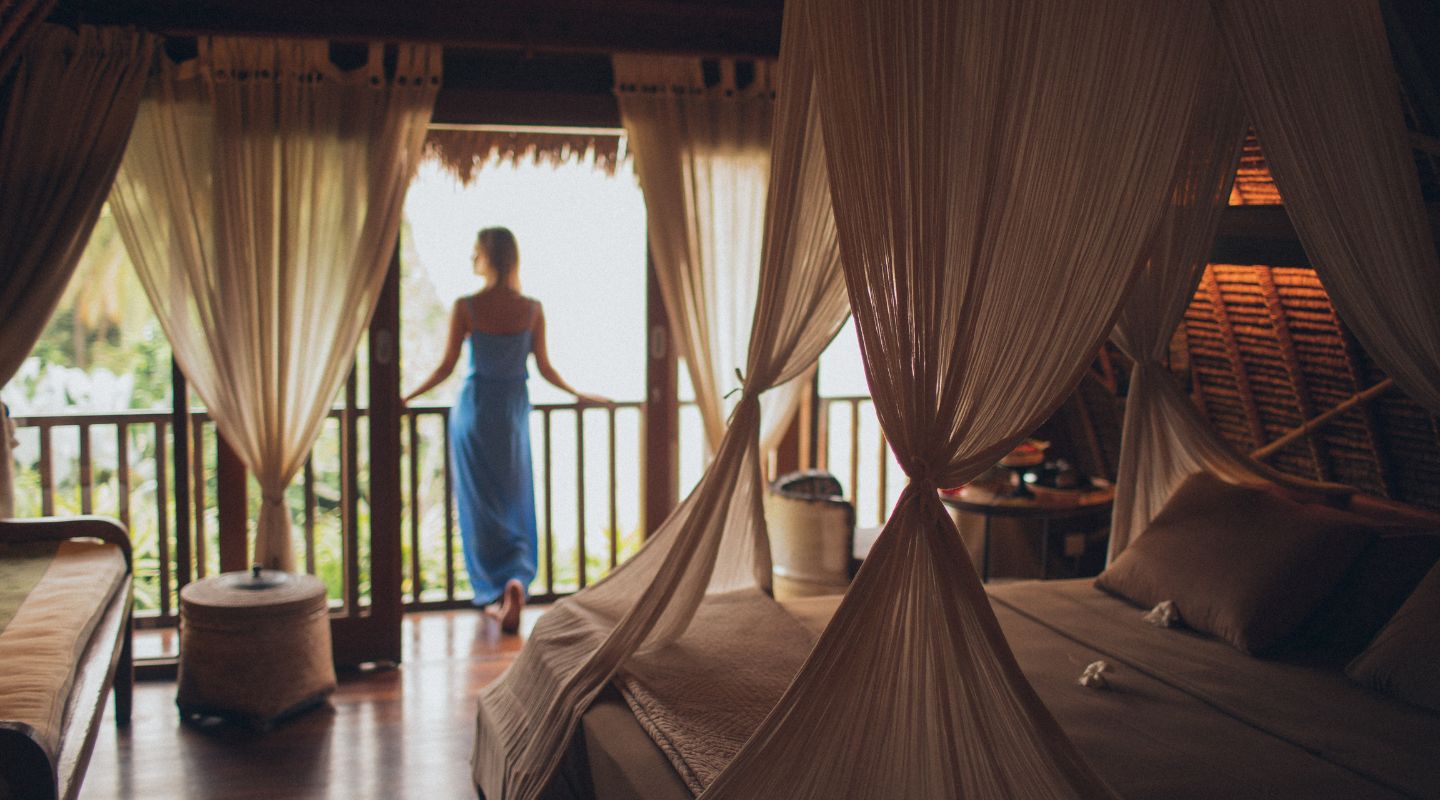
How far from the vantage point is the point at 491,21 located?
4070 mm

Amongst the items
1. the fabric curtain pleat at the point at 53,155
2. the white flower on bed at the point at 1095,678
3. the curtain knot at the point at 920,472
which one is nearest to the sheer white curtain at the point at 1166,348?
the white flower on bed at the point at 1095,678

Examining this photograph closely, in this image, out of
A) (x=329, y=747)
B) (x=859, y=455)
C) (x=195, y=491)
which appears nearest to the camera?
(x=329, y=747)

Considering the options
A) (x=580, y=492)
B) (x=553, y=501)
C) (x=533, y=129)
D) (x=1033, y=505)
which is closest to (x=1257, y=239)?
(x=1033, y=505)

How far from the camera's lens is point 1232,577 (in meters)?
3.02

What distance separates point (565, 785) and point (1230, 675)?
1.48 meters

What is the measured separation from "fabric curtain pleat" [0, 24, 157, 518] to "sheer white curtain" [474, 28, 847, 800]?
1854 mm

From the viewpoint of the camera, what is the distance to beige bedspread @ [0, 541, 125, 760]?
7.74 ft

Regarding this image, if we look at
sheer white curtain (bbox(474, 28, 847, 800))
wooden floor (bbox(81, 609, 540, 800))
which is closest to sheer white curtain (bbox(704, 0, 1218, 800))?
sheer white curtain (bbox(474, 28, 847, 800))

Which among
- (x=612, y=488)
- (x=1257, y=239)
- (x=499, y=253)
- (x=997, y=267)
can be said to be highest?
(x=499, y=253)

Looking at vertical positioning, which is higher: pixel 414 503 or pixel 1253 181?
pixel 1253 181

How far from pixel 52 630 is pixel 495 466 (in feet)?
6.87

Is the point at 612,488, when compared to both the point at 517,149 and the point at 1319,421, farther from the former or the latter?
the point at 1319,421

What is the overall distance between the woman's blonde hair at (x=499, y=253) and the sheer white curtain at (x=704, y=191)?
2.14 feet

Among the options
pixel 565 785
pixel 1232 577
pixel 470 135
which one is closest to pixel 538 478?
pixel 470 135
